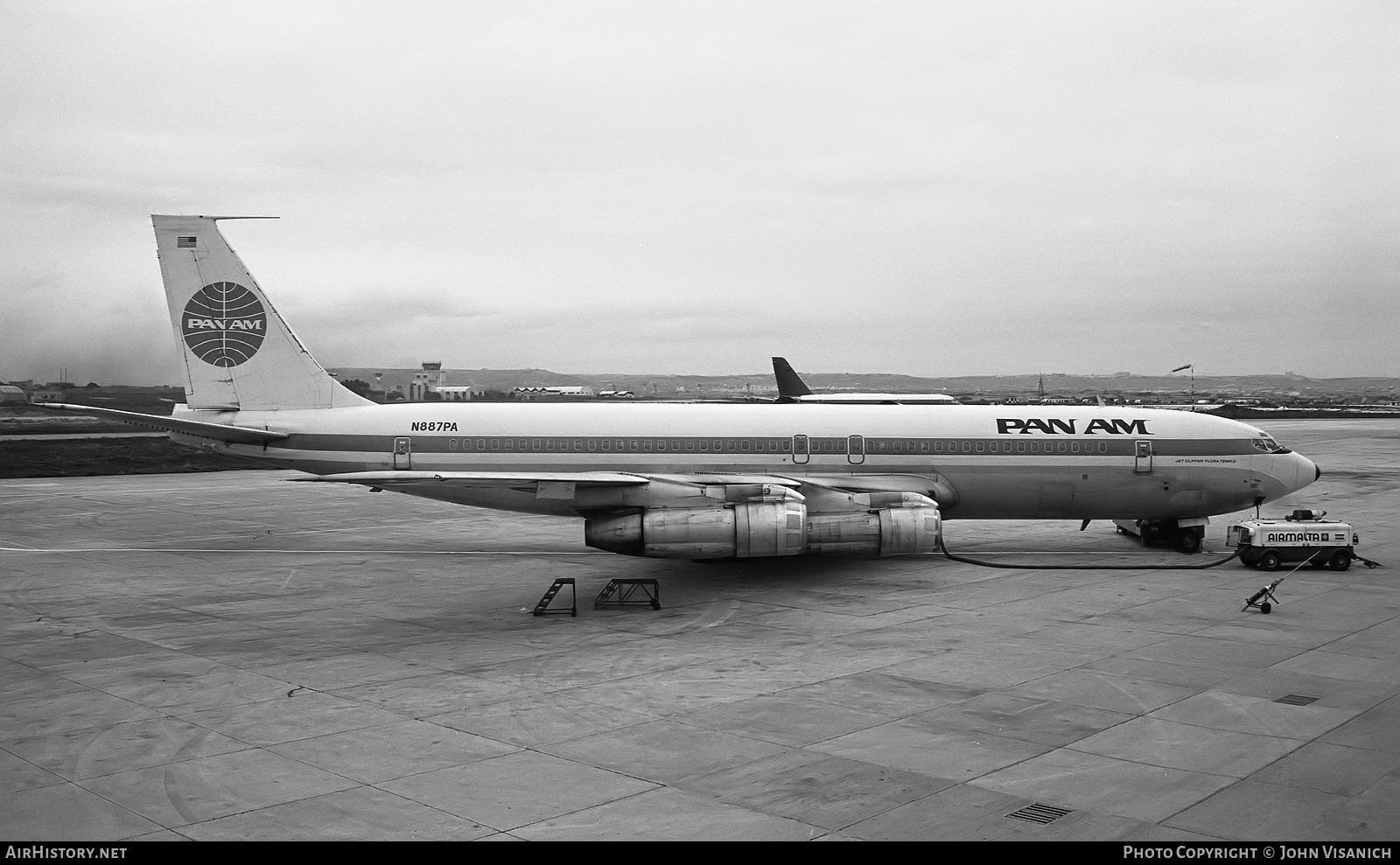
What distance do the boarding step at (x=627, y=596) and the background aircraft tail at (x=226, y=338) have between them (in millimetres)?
10500

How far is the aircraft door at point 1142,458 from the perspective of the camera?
25.1 metres

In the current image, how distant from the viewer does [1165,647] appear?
1592 centimetres

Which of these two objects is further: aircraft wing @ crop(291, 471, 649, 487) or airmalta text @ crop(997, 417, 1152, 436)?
airmalta text @ crop(997, 417, 1152, 436)

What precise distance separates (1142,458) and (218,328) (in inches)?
907

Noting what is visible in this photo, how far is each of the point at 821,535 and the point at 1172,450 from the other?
9880 millimetres

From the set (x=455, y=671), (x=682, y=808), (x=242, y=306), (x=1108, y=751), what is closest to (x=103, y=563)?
(x=242, y=306)

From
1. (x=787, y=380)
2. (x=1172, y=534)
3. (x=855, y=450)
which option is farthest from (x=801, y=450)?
(x=787, y=380)

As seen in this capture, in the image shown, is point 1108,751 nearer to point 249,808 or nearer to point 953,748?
point 953,748

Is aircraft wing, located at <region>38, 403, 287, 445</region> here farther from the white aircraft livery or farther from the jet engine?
the jet engine

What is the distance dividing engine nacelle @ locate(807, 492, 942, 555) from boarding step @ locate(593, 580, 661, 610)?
357 cm

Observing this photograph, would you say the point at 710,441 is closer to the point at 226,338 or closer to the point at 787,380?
the point at 226,338

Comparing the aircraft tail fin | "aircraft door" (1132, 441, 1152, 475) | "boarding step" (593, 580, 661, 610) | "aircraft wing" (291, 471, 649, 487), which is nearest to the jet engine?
"aircraft wing" (291, 471, 649, 487)

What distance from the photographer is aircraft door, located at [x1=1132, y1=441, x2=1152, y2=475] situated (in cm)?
2509

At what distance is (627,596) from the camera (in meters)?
19.7
